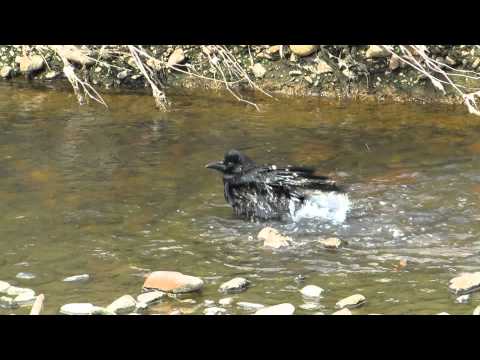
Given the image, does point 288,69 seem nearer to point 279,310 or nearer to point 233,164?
point 233,164

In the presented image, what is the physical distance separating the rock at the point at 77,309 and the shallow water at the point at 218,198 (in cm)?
9

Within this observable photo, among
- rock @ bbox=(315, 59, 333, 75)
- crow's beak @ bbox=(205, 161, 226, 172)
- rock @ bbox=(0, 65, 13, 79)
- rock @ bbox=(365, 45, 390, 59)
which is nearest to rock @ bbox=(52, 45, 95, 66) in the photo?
rock @ bbox=(0, 65, 13, 79)

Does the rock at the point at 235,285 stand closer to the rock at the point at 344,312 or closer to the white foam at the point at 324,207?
the rock at the point at 344,312

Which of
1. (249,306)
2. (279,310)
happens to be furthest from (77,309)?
(279,310)

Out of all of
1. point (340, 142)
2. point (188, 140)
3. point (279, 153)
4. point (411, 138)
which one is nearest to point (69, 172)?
point (188, 140)

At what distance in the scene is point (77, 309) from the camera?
19.7 feet

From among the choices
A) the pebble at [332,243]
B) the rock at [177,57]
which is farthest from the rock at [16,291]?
the rock at [177,57]

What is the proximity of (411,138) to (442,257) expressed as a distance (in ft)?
13.9

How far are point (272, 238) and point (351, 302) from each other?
1.75 m

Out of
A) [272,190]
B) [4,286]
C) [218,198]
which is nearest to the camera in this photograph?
[4,286]

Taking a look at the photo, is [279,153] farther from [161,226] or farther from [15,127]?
[15,127]

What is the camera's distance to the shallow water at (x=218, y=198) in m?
6.75

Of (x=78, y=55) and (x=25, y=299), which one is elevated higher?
(x=78, y=55)

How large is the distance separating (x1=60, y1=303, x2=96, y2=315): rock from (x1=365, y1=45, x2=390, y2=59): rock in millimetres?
8398
